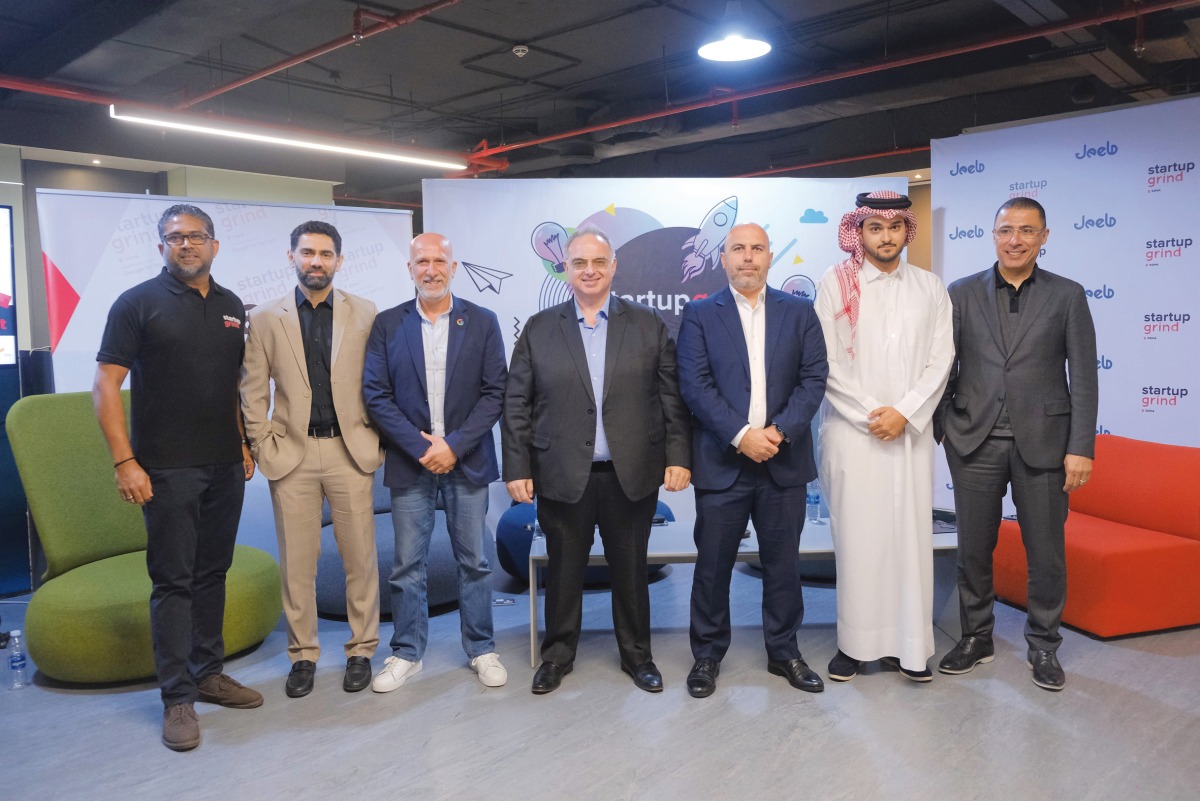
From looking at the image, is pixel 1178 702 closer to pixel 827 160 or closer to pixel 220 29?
pixel 220 29

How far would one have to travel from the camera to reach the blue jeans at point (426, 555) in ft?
11.3

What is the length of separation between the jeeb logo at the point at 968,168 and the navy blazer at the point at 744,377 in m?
3.29

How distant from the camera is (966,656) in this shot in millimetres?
3508

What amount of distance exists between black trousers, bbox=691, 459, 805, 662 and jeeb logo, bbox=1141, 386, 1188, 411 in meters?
3.27

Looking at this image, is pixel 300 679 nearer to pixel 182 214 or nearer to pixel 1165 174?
pixel 182 214

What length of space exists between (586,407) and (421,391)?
0.65 metres

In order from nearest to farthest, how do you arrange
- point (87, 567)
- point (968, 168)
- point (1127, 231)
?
point (87, 567) → point (1127, 231) → point (968, 168)

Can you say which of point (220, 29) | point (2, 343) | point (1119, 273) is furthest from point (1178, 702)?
point (220, 29)

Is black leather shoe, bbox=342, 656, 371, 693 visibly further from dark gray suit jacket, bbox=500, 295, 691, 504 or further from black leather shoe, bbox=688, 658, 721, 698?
black leather shoe, bbox=688, 658, 721, 698

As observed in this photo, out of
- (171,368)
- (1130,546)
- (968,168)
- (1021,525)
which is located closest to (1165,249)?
(968,168)

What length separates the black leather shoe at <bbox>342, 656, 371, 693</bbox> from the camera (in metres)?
3.41

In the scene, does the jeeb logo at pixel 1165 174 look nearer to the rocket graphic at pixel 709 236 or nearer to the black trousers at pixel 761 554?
the rocket graphic at pixel 709 236

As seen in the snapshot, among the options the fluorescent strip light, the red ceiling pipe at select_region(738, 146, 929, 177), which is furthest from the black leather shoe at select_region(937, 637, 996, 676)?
the fluorescent strip light

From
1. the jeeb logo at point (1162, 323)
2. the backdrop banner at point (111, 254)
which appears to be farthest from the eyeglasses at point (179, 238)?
the jeeb logo at point (1162, 323)
